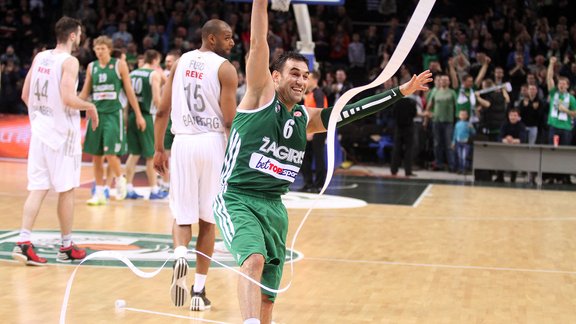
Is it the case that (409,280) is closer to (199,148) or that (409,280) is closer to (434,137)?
(199,148)

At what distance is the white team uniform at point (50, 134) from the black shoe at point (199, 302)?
2.17 m

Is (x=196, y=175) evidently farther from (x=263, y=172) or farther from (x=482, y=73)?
(x=482, y=73)

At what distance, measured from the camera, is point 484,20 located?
2316 cm

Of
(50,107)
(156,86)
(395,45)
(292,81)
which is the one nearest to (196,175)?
(292,81)

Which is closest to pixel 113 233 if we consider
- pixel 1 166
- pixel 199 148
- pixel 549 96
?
pixel 199 148

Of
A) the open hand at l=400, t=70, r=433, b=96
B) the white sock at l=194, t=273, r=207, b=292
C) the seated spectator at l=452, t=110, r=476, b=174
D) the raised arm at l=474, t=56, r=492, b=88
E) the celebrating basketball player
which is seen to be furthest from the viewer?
the raised arm at l=474, t=56, r=492, b=88

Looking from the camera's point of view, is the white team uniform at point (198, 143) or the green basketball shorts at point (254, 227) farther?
the white team uniform at point (198, 143)

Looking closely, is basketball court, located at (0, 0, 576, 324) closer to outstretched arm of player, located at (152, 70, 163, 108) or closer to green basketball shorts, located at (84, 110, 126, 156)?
green basketball shorts, located at (84, 110, 126, 156)

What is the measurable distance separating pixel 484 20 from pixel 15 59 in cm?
1168

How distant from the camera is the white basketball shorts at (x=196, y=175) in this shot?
6652mm

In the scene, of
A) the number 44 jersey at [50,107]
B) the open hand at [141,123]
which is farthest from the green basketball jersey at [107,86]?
the number 44 jersey at [50,107]

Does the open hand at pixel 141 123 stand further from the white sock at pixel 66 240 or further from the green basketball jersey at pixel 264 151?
the green basketball jersey at pixel 264 151

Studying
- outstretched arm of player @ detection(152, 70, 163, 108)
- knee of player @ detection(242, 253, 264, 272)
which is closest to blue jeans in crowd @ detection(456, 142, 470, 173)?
outstretched arm of player @ detection(152, 70, 163, 108)

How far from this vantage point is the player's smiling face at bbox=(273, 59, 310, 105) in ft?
17.0
